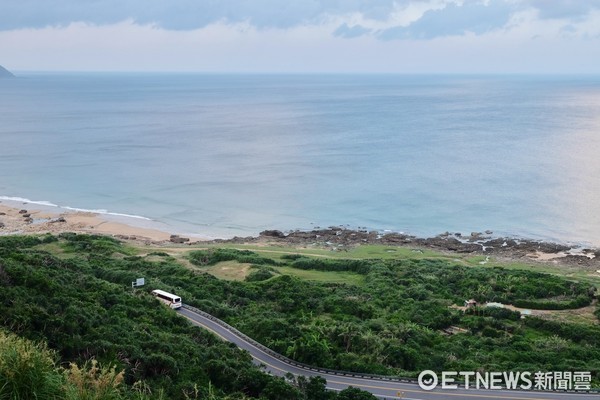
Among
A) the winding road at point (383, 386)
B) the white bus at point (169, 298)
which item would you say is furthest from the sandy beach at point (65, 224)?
the winding road at point (383, 386)

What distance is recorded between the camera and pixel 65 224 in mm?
58156

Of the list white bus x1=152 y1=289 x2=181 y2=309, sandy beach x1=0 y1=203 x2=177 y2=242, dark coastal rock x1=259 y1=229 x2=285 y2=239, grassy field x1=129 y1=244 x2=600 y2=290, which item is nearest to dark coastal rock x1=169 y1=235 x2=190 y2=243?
sandy beach x1=0 y1=203 x2=177 y2=242

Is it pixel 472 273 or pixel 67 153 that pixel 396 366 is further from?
pixel 67 153

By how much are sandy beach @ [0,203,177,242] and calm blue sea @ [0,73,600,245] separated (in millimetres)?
3277

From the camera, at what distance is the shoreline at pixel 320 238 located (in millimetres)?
48625

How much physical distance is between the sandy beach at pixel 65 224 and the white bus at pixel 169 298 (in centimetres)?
2661

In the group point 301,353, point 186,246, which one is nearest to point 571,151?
point 186,246

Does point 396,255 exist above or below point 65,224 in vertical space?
above

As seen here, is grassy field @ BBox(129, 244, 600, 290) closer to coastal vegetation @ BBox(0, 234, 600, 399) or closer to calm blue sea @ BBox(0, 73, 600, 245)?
coastal vegetation @ BBox(0, 234, 600, 399)

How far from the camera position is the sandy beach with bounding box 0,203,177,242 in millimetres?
55469

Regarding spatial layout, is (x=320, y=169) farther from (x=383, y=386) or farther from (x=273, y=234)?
(x=383, y=386)

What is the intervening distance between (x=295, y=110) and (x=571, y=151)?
7955 cm

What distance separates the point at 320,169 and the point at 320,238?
26.4 m

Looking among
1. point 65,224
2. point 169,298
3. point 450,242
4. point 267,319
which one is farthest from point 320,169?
point 267,319
